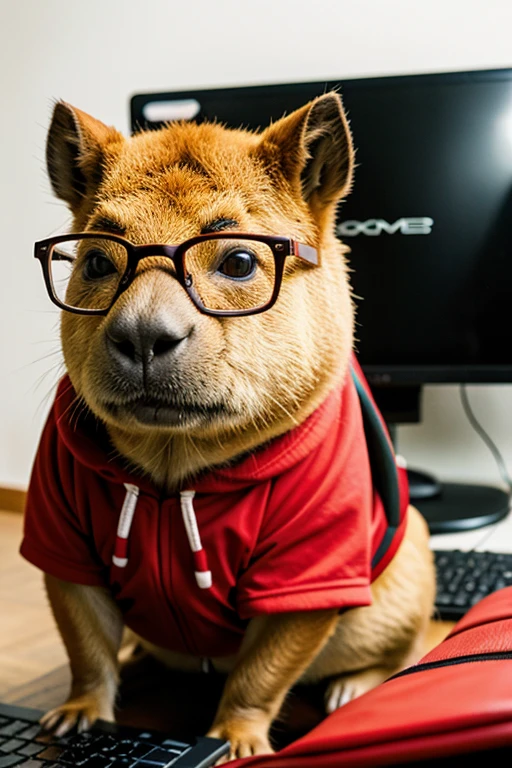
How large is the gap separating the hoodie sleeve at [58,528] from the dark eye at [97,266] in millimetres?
172

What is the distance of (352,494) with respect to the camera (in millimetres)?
767

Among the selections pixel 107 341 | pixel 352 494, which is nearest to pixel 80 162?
pixel 107 341

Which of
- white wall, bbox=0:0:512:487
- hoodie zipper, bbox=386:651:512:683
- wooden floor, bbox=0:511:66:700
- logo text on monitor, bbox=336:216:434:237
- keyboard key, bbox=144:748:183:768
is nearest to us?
hoodie zipper, bbox=386:651:512:683

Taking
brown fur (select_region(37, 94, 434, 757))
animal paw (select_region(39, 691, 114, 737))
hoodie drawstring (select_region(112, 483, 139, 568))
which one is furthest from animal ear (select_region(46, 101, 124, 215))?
animal paw (select_region(39, 691, 114, 737))

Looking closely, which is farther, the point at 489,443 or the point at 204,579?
the point at 489,443

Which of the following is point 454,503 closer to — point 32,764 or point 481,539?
point 481,539

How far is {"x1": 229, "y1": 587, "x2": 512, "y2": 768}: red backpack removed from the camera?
46 cm

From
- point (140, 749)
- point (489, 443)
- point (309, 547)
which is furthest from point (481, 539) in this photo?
point (140, 749)

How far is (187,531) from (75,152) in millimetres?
331

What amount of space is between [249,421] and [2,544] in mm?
728

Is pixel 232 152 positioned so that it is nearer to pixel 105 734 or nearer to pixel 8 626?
pixel 105 734

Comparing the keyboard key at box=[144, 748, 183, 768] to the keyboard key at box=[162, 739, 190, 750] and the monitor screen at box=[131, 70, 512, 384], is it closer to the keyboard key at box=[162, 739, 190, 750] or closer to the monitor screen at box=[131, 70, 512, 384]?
the keyboard key at box=[162, 739, 190, 750]

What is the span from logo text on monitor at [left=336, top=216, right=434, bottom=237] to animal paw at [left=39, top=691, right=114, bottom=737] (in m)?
0.74

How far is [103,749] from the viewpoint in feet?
2.35
